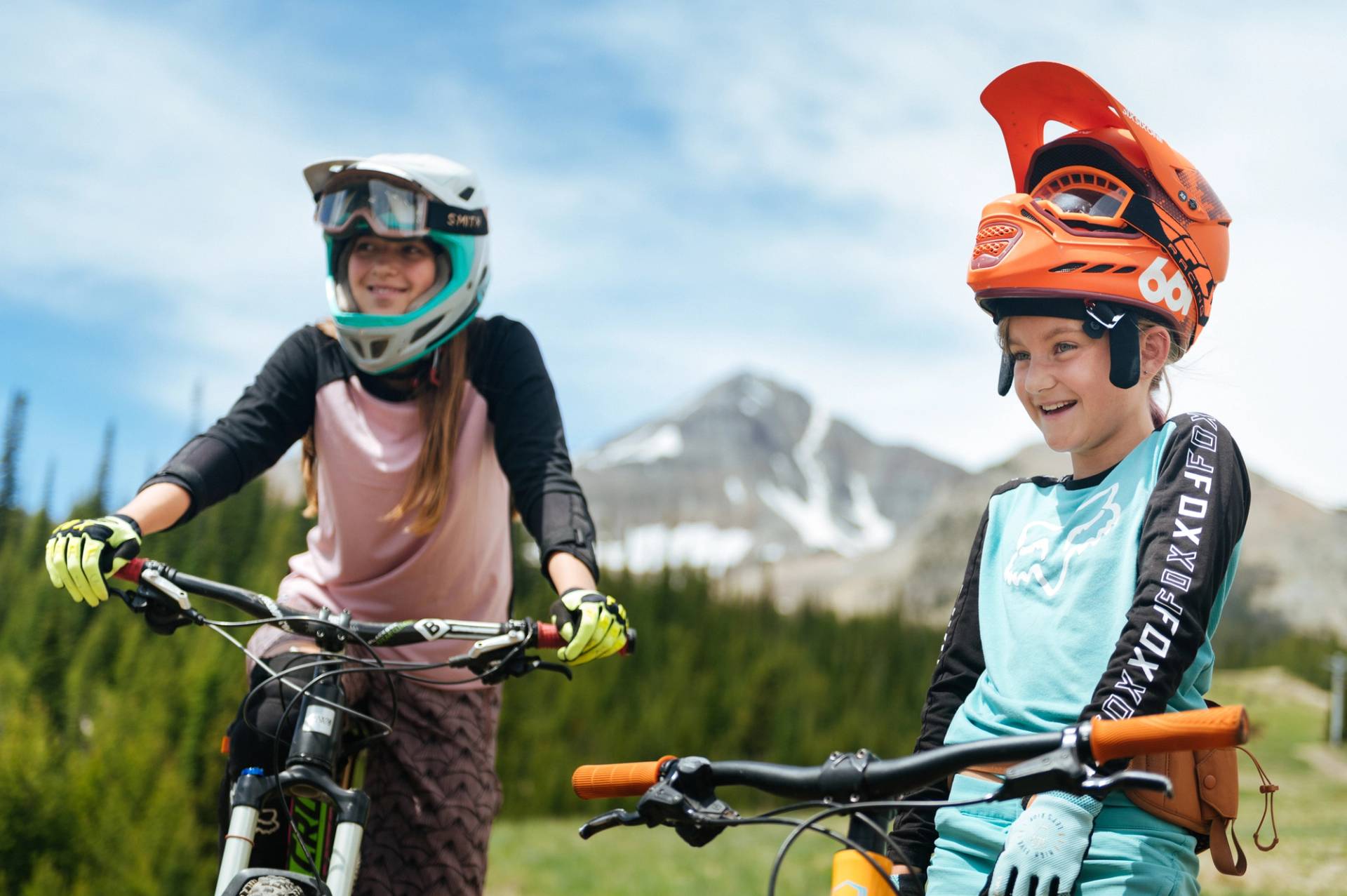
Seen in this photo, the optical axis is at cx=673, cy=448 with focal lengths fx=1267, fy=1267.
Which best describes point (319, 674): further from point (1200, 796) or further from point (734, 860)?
point (734, 860)

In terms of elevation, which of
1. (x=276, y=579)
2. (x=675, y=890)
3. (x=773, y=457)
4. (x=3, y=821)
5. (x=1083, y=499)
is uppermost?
(x=773, y=457)

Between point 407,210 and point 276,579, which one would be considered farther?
point 276,579

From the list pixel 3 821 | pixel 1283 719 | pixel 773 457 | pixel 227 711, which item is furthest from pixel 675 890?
pixel 773 457

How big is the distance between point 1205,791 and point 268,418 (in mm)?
2657

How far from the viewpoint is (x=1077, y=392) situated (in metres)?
2.67

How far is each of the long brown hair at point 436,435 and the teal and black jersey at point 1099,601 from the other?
1.51 m

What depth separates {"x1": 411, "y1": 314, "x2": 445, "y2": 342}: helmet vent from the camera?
12.0ft

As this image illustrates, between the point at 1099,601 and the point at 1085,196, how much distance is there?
0.93m

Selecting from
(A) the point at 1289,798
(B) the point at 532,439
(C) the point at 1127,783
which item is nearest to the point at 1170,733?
(C) the point at 1127,783

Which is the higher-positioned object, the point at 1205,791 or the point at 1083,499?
the point at 1083,499

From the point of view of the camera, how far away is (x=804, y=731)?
18688 mm

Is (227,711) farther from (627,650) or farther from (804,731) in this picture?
(804,731)

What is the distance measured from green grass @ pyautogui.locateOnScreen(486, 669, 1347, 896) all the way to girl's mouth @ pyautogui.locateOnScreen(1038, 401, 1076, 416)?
27.4ft

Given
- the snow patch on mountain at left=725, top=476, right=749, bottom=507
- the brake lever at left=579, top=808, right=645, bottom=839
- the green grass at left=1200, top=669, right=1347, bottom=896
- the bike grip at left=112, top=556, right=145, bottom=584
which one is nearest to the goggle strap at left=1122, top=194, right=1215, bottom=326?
Result: the brake lever at left=579, top=808, right=645, bottom=839
